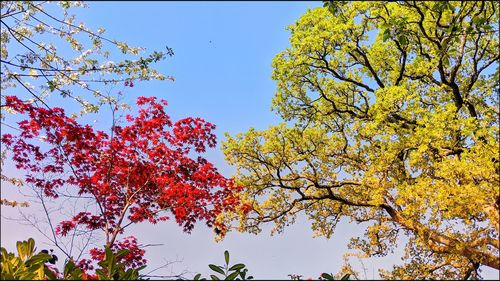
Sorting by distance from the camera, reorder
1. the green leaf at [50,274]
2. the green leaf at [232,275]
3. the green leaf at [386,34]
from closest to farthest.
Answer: the green leaf at [50,274]
the green leaf at [232,275]
the green leaf at [386,34]

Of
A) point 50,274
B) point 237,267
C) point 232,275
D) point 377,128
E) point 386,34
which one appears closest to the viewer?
point 50,274

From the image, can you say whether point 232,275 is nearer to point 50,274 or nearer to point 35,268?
point 50,274

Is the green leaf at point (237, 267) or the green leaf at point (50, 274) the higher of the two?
the green leaf at point (50, 274)

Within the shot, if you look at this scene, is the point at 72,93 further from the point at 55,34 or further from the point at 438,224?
the point at 438,224

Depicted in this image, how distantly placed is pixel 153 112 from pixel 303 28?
4.64 meters

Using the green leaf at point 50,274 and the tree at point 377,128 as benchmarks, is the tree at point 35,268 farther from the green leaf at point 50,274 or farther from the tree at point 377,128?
the tree at point 377,128

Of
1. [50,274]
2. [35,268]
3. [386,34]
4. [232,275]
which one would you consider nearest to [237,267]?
[232,275]

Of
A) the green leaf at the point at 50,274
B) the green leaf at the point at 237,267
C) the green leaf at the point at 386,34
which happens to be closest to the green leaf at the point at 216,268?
the green leaf at the point at 237,267

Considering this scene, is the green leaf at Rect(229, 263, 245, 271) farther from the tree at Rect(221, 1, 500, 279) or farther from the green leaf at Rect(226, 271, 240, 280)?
the tree at Rect(221, 1, 500, 279)

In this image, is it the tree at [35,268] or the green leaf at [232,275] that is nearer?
the tree at [35,268]

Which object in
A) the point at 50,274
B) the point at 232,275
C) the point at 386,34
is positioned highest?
the point at 386,34

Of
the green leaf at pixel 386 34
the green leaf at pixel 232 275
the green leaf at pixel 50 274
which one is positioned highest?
the green leaf at pixel 386 34

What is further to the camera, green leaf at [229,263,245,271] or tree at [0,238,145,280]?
green leaf at [229,263,245,271]

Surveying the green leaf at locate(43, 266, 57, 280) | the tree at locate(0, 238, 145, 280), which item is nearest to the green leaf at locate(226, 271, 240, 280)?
the tree at locate(0, 238, 145, 280)
